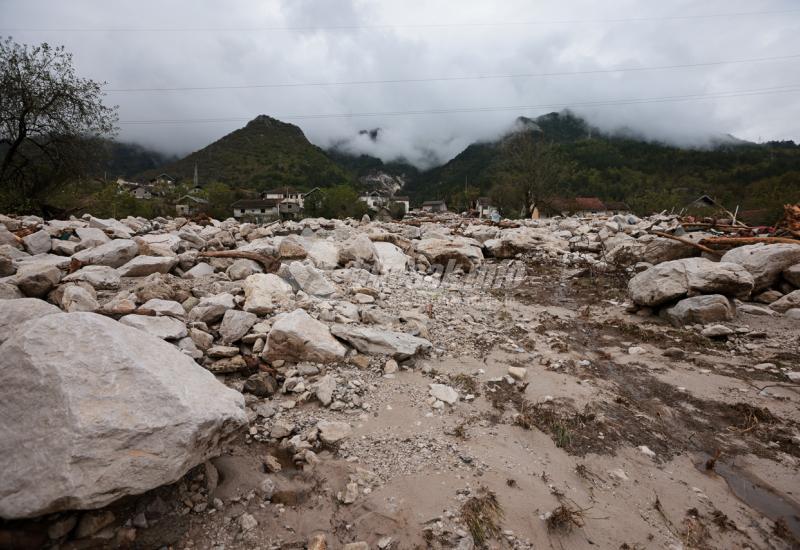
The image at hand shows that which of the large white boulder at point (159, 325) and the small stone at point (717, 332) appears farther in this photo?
the small stone at point (717, 332)

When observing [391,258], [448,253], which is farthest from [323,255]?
[448,253]

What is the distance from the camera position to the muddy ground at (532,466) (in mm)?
1854

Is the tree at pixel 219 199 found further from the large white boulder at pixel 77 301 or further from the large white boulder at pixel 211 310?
the large white boulder at pixel 211 310

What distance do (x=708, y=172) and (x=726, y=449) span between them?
69.1 metres

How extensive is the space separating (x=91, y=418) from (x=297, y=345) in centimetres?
182

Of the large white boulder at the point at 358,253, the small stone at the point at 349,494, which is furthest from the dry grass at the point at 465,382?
the large white boulder at the point at 358,253

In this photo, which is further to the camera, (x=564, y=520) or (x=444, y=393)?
(x=444, y=393)

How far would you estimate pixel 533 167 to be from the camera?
28703 mm

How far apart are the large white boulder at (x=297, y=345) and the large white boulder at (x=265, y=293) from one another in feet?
2.09

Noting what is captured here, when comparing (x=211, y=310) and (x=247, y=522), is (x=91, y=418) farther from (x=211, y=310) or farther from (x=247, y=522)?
(x=211, y=310)

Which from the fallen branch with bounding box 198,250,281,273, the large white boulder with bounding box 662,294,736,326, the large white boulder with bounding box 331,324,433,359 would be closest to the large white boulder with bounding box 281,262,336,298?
the fallen branch with bounding box 198,250,281,273

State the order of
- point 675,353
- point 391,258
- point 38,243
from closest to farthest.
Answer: point 675,353 → point 38,243 → point 391,258

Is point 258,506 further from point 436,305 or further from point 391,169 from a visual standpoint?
point 391,169

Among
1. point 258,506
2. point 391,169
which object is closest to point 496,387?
point 258,506
